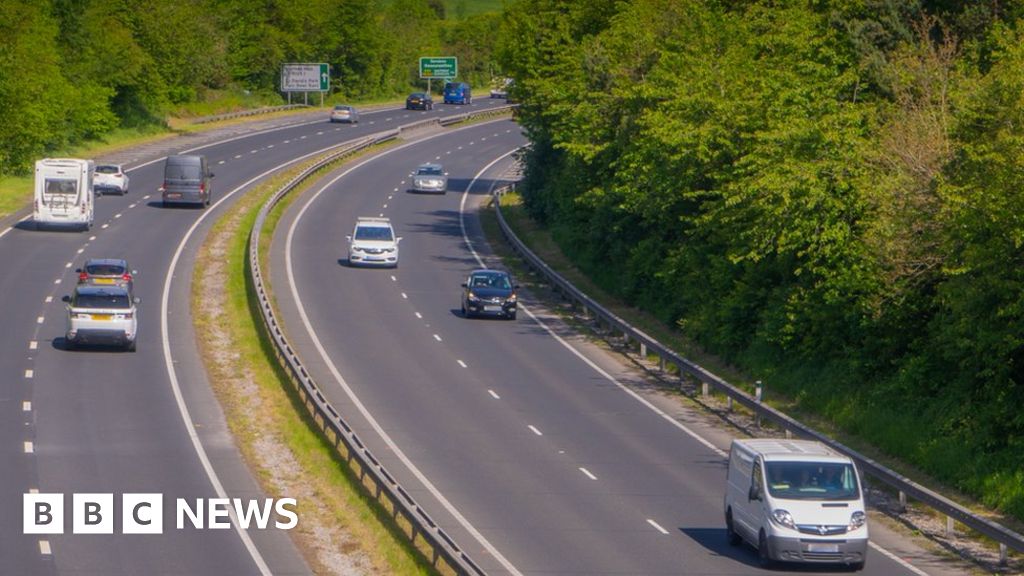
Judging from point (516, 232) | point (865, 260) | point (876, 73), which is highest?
point (876, 73)

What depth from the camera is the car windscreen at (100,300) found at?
130 feet

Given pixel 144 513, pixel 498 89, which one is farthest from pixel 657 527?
pixel 498 89

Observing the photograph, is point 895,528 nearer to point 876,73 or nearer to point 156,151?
point 876,73

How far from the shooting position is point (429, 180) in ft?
263

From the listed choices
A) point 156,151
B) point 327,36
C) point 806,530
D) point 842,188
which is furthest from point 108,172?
point 327,36

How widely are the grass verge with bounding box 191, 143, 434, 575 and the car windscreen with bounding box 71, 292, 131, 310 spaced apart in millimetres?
2737

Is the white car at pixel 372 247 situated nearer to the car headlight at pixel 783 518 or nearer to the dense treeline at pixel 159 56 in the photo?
the dense treeline at pixel 159 56

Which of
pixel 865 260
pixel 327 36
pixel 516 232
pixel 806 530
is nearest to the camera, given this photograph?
pixel 806 530

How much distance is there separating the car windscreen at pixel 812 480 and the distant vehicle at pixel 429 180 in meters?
58.3

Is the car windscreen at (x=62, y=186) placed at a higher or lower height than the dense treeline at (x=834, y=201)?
lower

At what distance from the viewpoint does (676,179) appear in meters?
46.4

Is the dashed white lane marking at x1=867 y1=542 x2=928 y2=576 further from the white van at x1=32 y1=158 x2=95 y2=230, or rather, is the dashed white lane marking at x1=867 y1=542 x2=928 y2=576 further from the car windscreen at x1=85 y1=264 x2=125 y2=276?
the white van at x1=32 y1=158 x2=95 y2=230

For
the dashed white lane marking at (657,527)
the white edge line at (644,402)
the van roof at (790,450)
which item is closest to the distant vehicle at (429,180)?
the white edge line at (644,402)

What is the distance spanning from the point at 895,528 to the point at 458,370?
642 inches
